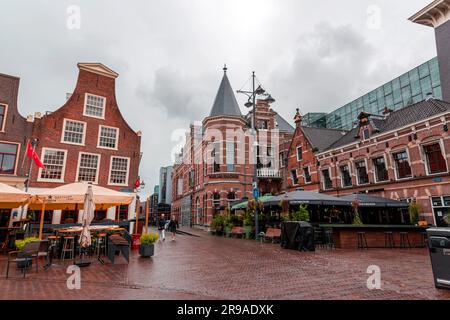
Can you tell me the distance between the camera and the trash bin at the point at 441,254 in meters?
5.37

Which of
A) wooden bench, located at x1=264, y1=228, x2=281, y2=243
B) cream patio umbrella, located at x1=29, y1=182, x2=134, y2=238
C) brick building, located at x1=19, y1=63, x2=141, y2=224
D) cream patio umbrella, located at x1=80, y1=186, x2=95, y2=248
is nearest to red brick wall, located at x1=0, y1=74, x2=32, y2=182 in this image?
brick building, located at x1=19, y1=63, x2=141, y2=224

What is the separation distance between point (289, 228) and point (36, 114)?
17842mm

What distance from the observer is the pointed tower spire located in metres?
28.4

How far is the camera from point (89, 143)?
18984mm

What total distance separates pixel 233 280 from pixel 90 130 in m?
17.1

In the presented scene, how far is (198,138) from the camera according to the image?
34812 millimetres

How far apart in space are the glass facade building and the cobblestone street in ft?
96.2

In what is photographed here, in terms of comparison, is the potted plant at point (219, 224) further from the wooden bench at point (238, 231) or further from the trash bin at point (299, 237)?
the trash bin at point (299, 237)

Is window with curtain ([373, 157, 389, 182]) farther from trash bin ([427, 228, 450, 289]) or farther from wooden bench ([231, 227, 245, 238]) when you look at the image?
trash bin ([427, 228, 450, 289])

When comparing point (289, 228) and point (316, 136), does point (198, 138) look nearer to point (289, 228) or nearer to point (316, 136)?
point (316, 136)

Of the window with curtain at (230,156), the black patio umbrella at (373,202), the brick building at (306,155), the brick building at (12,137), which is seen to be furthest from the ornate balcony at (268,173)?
the brick building at (12,137)

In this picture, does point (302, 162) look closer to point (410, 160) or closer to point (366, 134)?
point (366, 134)

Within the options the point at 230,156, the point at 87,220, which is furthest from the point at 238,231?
the point at 87,220
